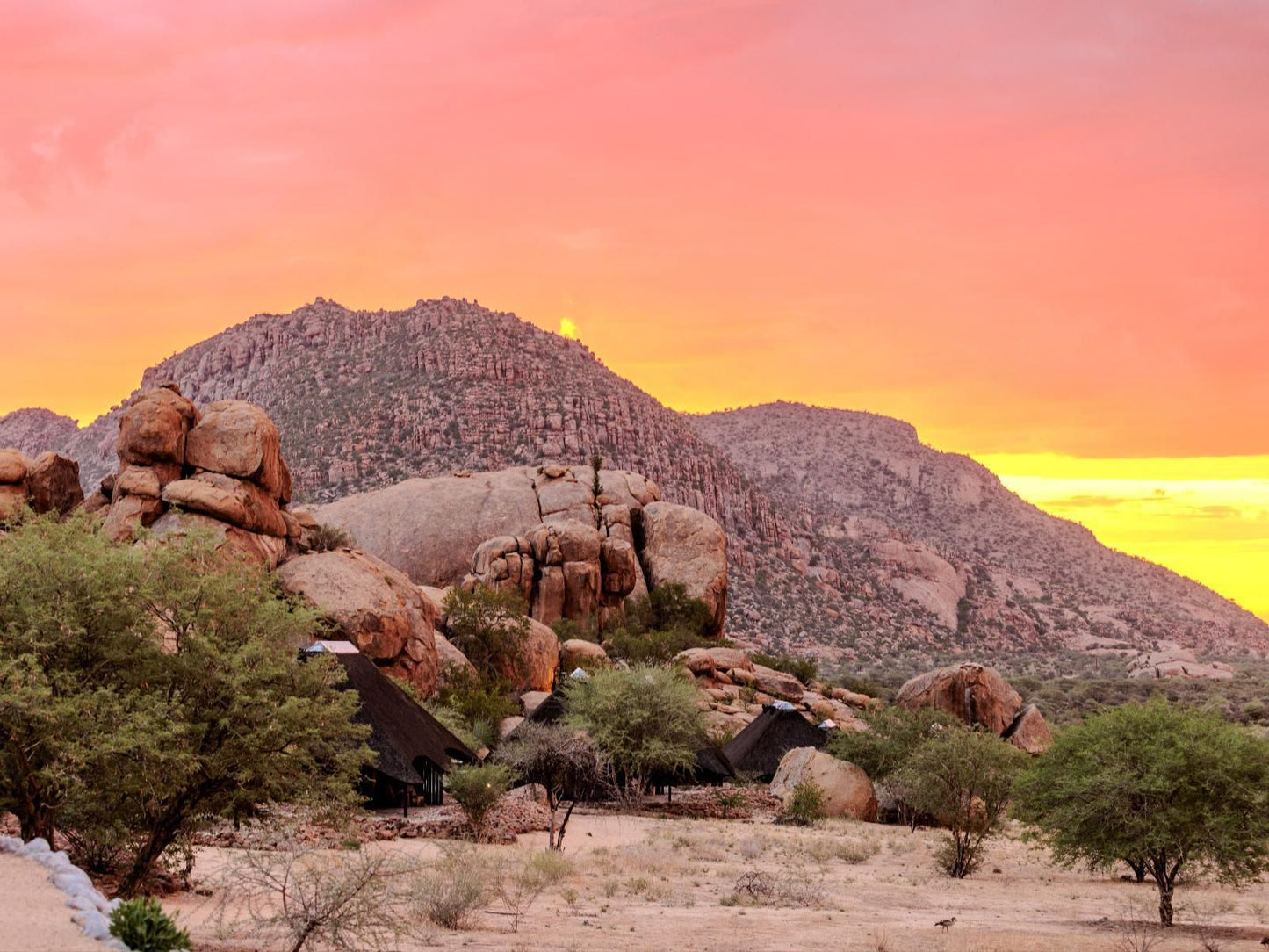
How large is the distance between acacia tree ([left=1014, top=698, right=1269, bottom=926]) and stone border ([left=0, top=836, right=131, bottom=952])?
15.8 m

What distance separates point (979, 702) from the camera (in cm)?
5066

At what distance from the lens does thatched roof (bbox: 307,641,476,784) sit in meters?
29.6

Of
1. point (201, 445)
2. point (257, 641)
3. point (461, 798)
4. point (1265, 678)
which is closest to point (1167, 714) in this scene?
point (461, 798)

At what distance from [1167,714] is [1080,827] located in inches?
102

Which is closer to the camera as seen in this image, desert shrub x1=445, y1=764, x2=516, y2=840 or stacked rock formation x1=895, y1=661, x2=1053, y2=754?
desert shrub x1=445, y1=764, x2=516, y2=840

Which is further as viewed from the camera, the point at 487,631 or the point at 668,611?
the point at 668,611

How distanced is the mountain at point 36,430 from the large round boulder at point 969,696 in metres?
122

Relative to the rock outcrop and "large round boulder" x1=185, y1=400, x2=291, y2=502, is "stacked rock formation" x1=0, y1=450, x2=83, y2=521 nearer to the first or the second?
"large round boulder" x1=185, y1=400, x2=291, y2=502

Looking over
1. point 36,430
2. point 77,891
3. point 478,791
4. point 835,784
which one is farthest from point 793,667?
point 36,430

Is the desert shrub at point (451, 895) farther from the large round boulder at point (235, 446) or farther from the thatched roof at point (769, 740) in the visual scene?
the thatched roof at point (769, 740)

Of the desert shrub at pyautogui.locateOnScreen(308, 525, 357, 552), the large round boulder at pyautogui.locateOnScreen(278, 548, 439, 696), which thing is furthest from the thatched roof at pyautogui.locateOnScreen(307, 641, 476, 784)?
the desert shrub at pyautogui.locateOnScreen(308, 525, 357, 552)

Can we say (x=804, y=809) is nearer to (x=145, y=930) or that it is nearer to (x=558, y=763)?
(x=558, y=763)

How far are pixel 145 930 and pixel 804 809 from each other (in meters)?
27.0

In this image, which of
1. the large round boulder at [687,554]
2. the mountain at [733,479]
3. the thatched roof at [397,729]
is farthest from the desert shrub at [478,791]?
the mountain at [733,479]
